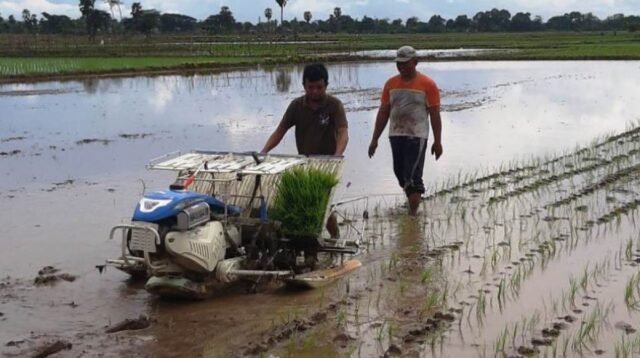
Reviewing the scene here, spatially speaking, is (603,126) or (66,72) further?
(66,72)

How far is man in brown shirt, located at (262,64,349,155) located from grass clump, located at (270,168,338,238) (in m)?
0.71

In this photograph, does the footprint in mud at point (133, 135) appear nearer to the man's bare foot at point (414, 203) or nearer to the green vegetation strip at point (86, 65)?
the man's bare foot at point (414, 203)

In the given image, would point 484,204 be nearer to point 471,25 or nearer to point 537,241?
point 537,241

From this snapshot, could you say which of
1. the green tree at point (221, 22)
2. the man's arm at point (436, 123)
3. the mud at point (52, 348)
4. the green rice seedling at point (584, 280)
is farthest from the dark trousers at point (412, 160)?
the green tree at point (221, 22)

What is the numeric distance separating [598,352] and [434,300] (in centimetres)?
103

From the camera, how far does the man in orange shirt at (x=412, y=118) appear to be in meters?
7.09

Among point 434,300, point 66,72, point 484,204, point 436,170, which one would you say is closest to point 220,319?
point 434,300

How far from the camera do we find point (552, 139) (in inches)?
484

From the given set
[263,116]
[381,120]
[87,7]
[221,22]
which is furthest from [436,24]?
[381,120]

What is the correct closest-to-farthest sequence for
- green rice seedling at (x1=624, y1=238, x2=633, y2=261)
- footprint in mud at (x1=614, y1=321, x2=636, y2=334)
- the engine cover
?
1. footprint in mud at (x1=614, y1=321, x2=636, y2=334)
2. the engine cover
3. green rice seedling at (x1=624, y1=238, x2=633, y2=261)

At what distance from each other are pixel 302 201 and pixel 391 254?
1185mm

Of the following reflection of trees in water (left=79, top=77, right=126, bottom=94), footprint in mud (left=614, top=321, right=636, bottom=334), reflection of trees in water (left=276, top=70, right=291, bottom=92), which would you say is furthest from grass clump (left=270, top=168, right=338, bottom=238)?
reflection of trees in water (left=79, top=77, right=126, bottom=94)

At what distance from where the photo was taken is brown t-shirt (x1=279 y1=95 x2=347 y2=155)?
591cm

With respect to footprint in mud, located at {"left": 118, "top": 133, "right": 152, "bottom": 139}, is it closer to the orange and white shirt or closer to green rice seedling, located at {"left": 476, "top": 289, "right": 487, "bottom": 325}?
the orange and white shirt
